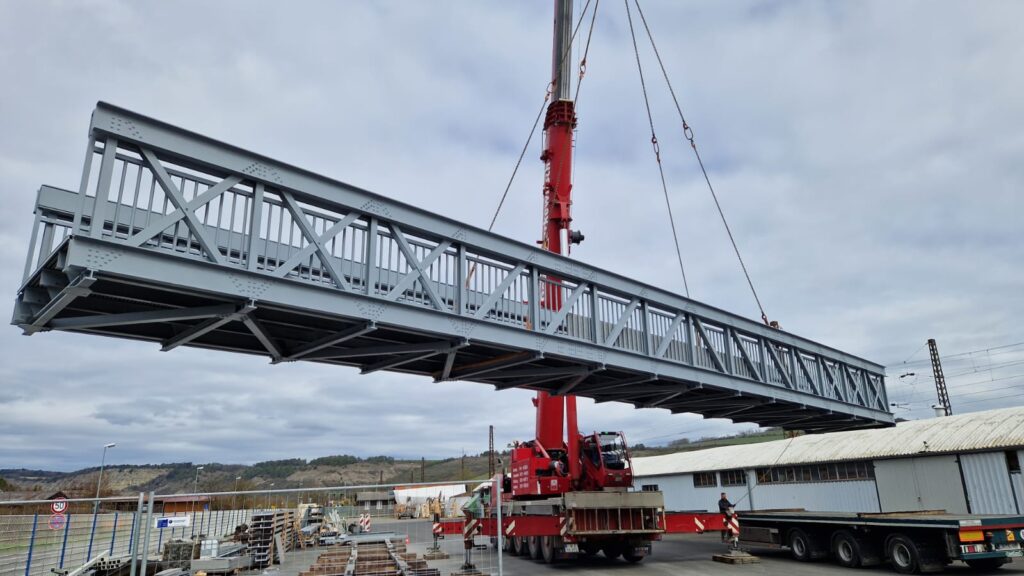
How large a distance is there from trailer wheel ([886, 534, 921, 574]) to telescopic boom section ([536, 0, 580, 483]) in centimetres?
794

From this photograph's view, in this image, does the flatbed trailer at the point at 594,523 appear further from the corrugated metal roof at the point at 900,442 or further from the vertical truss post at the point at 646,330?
the corrugated metal roof at the point at 900,442

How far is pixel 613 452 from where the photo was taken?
17516mm

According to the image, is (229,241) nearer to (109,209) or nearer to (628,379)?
(109,209)

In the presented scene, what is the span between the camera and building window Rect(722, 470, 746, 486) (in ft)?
107

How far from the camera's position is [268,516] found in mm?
20125

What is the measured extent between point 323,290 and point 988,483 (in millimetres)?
22346

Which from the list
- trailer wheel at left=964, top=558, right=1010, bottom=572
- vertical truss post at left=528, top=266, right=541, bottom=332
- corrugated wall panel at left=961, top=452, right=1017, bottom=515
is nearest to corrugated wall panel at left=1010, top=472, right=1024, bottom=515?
corrugated wall panel at left=961, top=452, right=1017, bottom=515

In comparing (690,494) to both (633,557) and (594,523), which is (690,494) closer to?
(633,557)

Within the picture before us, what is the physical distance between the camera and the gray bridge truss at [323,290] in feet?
24.5

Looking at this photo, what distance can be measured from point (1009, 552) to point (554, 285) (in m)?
11.2

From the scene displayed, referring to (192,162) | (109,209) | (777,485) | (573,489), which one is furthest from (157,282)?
(777,485)

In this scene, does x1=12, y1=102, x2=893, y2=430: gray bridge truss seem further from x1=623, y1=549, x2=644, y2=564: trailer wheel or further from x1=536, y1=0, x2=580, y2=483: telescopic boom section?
x1=623, y1=549, x2=644, y2=564: trailer wheel

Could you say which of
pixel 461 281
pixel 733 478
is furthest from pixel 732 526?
pixel 733 478

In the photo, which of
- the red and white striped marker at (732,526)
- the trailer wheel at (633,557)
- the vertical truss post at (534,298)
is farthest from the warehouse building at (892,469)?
the vertical truss post at (534,298)
